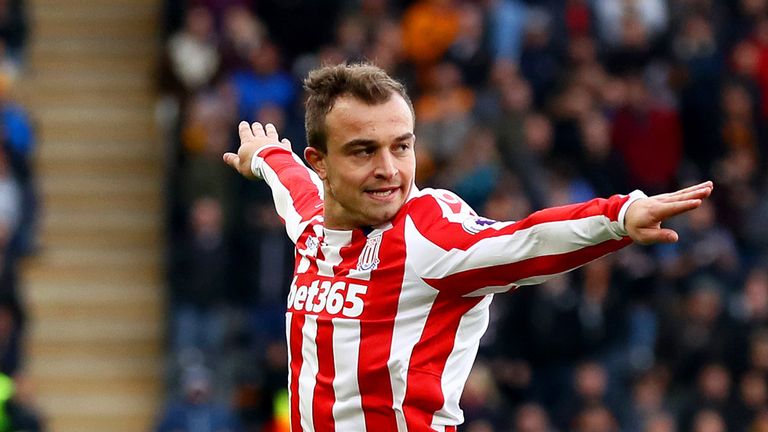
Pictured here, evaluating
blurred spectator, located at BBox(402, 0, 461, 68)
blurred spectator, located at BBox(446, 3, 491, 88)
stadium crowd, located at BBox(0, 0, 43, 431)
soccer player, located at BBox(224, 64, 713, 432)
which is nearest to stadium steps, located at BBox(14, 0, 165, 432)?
stadium crowd, located at BBox(0, 0, 43, 431)

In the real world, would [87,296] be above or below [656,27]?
below

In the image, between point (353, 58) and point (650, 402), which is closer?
point (650, 402)

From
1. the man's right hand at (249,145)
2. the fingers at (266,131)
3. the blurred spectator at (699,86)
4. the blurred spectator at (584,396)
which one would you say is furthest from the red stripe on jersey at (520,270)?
the blurred spectator at (699,86)

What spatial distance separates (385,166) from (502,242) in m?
0.53

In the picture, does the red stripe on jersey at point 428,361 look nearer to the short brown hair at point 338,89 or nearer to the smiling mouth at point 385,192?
the smiling mouth at point 385,192

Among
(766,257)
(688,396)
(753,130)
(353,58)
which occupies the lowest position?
(688,396)

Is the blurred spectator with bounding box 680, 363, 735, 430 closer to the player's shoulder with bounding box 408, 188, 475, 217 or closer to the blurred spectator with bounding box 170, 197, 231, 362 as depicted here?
the blurred spectator with bounding box 170, 197, 231, 362

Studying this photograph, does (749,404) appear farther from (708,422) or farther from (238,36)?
(238,36)

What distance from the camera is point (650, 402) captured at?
12.1 meters

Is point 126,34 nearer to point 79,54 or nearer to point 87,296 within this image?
point 79,54

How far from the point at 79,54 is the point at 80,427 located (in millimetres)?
4138

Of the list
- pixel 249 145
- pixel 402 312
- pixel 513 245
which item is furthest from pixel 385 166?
pixel 249 145

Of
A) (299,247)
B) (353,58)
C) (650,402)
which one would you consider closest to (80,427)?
(353,58)

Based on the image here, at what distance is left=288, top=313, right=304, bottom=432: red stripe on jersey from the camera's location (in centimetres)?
523
